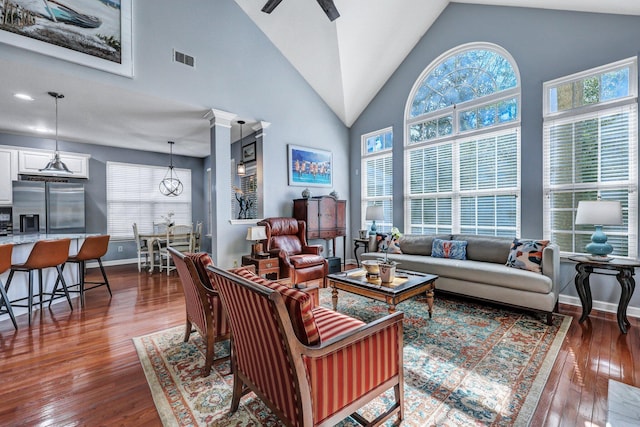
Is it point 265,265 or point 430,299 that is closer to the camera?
point 430,299

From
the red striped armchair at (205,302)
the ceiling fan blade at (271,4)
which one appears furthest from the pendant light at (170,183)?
the red striped armchair at (205,302)

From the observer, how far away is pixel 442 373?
79.7 inches

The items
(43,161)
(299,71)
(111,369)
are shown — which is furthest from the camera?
(43,161)

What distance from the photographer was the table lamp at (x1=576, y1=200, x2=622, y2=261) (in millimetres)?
2672

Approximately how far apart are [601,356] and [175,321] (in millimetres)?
4050

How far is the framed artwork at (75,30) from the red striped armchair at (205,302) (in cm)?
287

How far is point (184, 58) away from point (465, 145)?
4517mm

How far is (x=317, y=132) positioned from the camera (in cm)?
573

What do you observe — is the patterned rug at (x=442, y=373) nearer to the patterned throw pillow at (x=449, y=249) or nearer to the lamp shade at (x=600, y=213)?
the patterned throw pillow at (x=449, y=249)

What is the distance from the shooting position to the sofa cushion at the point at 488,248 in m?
3.57

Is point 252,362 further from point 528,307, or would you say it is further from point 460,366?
point 528,307

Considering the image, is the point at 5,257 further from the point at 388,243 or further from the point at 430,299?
the point at 388,243

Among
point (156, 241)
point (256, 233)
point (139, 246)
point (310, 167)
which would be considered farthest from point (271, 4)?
point (139, 246)

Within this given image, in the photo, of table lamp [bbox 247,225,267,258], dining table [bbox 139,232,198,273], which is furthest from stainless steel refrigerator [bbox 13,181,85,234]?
table lamp [bbox 247,225,267,258]
